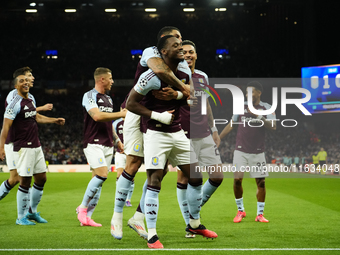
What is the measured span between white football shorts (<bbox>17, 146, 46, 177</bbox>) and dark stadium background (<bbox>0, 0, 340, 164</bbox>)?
25505mm

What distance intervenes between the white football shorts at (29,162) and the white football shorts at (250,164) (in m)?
3.30

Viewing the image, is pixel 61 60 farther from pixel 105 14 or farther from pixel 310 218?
pixel 310 218

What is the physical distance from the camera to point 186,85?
180 inches

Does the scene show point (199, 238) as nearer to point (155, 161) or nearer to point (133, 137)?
point (155, 161)

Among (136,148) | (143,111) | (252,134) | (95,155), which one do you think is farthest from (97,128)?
(252,134)

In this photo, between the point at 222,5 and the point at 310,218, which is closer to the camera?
the point at 310,218

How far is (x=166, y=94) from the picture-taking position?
4414 mm

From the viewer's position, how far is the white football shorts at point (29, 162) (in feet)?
20.4

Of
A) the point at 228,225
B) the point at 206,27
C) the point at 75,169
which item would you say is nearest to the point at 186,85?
the point at 228,225

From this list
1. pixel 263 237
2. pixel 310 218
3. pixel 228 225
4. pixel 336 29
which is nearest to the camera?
pixel 263 237

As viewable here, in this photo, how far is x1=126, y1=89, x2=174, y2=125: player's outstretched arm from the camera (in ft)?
14.2

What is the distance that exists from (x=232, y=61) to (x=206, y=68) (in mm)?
2466

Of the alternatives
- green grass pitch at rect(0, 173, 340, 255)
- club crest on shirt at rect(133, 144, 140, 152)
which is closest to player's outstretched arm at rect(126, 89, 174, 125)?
club crest on shirt at rect(133, 144, 140, 152)

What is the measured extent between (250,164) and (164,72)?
10.5 feet
